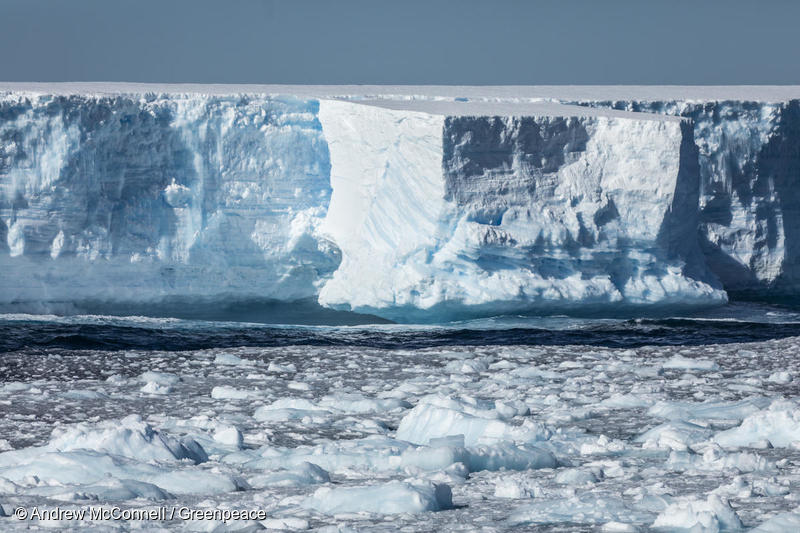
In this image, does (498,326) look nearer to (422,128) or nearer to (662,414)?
(422,128)

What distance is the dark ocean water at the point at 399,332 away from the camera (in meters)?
9.88

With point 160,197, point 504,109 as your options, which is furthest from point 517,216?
point 160,197

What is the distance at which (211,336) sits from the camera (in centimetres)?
1037

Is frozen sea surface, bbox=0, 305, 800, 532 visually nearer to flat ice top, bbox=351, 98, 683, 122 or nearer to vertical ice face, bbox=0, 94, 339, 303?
vertical ice face, bbox=0, 94, 339, 303

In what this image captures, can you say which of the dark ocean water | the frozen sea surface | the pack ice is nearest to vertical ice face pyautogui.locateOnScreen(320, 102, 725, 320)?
the pack ice

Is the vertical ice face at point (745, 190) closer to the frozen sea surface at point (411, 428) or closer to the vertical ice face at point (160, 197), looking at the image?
the frozen sea surface at point (411, 428)

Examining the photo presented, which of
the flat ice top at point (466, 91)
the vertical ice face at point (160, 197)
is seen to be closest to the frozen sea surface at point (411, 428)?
the vertical ice face at point (160, 197)

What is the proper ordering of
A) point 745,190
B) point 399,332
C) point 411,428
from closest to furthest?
point 411,428 → point 399,332 → point 745,190

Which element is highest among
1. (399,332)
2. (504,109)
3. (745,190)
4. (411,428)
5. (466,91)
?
(466,91)

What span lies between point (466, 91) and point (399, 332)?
433cm

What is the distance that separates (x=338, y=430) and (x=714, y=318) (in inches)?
241

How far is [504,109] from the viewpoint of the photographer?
36.6 ft

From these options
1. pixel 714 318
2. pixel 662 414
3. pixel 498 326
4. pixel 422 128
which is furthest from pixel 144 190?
pixel 662 414

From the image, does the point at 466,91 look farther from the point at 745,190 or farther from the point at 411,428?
the point at 411,428
